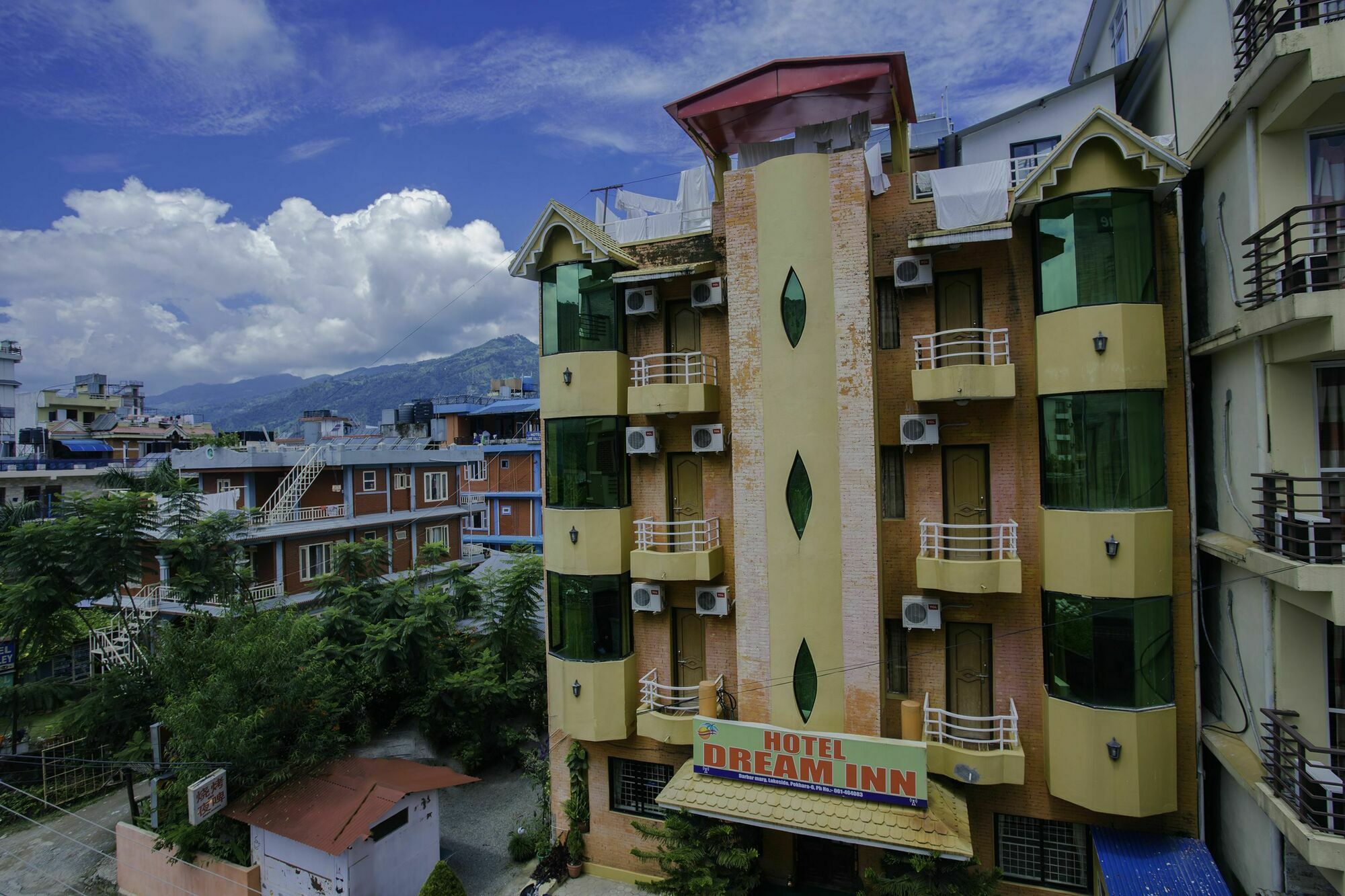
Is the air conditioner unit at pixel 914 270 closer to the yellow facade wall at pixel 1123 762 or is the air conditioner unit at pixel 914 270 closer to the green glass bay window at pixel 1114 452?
the green glass bay window at pixel 1114 452

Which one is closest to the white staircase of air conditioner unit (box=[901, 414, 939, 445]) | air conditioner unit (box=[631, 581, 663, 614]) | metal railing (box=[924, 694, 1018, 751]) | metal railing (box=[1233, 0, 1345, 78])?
air conditioner unit (box=[631, 581, 663, 614])

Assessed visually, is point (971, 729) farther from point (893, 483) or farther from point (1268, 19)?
point (1268, 19)

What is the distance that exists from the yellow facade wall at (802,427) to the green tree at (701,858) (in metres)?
2.39

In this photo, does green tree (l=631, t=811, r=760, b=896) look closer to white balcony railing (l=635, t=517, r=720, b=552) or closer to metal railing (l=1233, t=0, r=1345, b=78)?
white balcony railing (l=635, t=517, r=720, b=552)

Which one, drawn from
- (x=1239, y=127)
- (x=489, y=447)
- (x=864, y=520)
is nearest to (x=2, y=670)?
(x=489, y=447)

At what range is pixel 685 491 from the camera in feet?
50.4

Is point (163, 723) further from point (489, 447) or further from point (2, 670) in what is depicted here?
point (489, 447)

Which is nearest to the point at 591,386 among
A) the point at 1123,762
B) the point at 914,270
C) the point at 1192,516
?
the point at 914,270

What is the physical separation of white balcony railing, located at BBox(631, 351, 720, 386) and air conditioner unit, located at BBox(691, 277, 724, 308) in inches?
43.2

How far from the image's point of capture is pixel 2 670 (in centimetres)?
2456

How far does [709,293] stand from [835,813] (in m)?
10.6

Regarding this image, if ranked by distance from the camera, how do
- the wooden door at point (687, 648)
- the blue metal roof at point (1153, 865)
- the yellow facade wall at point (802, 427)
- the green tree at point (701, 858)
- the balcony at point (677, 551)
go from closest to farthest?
1. the blue metal roof at point (1153, 865)
2. the green tree at point (701, 858)
3. the yellow facade wall at point (802, 427)
4. the balcony at point (677, 551)
5. the wooden door at point (687, 648)

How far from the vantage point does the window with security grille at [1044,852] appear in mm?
12258

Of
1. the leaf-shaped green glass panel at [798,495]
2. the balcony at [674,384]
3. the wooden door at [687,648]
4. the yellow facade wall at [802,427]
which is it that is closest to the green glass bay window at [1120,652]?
the yellow facade wall at [802,427]
